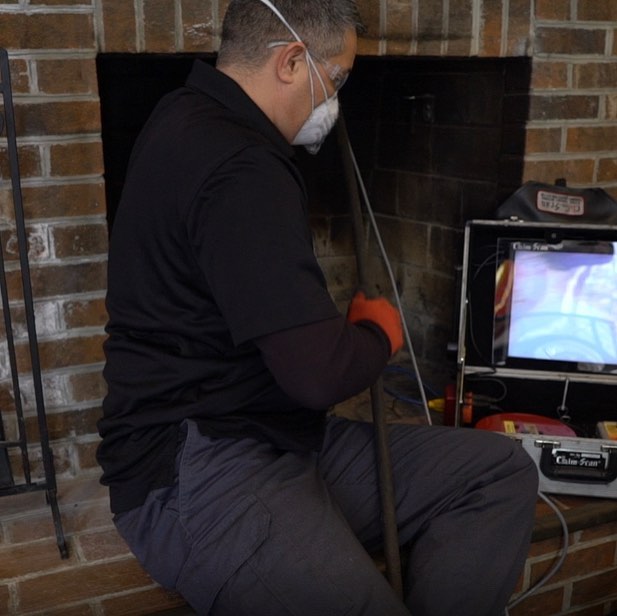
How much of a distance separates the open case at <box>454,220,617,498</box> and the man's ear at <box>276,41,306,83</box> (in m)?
0.68

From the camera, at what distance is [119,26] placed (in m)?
1.59

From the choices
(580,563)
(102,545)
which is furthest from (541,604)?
(102,545)

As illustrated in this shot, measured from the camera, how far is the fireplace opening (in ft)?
6.91

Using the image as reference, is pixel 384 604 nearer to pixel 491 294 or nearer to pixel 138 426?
pixel 138 426

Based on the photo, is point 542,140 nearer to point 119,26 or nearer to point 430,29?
point 430,29

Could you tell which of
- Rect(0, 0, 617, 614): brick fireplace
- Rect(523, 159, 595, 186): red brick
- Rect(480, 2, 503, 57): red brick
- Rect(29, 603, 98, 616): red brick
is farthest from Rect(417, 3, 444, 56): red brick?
Rect(29, 603, 98, 616): red brick

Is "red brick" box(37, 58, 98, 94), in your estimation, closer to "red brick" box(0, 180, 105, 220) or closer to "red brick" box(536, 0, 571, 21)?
"red brick" box(0, 180, 105, 220)

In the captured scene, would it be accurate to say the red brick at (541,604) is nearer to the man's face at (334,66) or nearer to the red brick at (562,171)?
the red brick at (562,171)

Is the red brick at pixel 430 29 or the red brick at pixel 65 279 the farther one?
the red brick at pixel 430 29

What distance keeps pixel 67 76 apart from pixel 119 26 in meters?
0.14

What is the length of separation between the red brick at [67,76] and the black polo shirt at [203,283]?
314 mm

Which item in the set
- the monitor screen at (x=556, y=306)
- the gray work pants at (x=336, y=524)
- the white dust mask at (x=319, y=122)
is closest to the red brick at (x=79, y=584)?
the gray work pants at (x=336, y=524)

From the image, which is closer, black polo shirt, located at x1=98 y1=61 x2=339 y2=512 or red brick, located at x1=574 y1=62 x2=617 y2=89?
black polo shirt, located at x1=98 y1=61 x2=339 y2=512

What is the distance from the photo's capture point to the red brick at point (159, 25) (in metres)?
1.62
